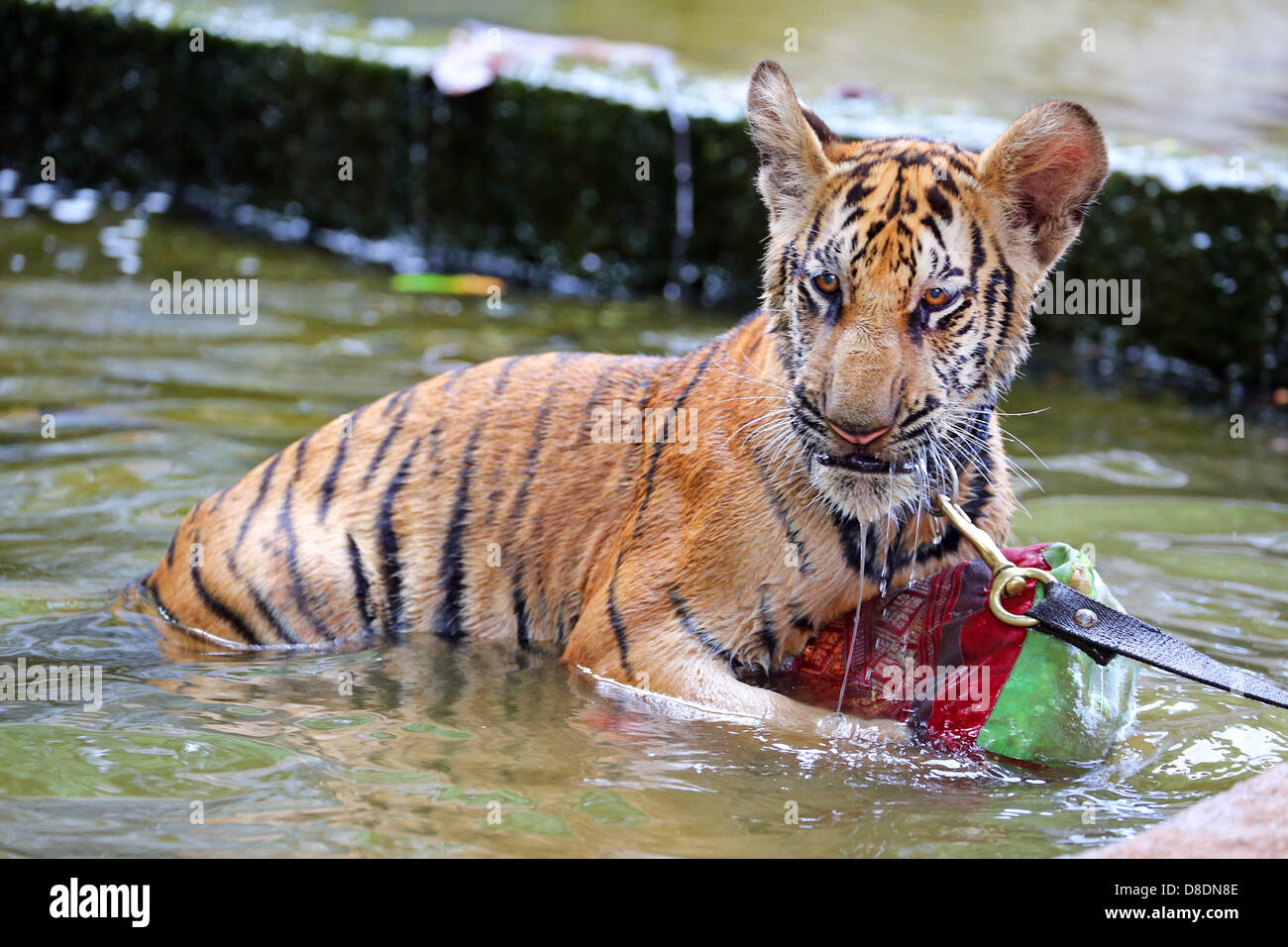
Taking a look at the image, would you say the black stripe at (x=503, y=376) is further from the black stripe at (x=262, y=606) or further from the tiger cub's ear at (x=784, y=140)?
the tiger cub's ear at (x=784, y=140)

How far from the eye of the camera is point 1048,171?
3.50m

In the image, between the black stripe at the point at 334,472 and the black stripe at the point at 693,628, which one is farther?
the black stripe at the point at 334,472

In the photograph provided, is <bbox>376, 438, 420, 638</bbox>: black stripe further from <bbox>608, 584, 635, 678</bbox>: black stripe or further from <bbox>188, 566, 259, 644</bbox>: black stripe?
<bbox>608, 584, 635, 678</bbox>: black stripe

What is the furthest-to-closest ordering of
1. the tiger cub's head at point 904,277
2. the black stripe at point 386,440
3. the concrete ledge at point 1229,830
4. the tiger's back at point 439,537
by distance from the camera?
the black stripe at point 386,440 < the tiger's back at point 439,537 < the tiger cub's head at point 904,277 < the concrete ledge at point 1229,830

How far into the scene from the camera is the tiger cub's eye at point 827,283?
11.2 feet

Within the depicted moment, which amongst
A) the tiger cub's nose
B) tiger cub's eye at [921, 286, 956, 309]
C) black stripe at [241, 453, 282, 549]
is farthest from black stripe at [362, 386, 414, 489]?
tiger cub's eye at [921, 286, 956, 309]

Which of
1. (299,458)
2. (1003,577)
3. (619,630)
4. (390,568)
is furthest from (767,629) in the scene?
(299,458)

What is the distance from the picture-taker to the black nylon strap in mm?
3154

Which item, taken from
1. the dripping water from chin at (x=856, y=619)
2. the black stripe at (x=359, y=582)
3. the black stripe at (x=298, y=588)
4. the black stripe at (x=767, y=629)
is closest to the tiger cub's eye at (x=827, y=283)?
the dripping water from chin at (x=856, y=619)

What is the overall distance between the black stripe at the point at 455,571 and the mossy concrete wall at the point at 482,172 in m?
4.40

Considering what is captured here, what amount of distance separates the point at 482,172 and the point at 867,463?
6.39 metres

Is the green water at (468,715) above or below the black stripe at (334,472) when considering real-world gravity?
below

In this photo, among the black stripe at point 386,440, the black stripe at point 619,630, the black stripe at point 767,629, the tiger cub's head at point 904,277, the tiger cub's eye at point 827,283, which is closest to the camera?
the tiger cub's head at point 904,277

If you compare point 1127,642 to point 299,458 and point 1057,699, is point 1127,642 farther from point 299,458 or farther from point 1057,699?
point 299,458
